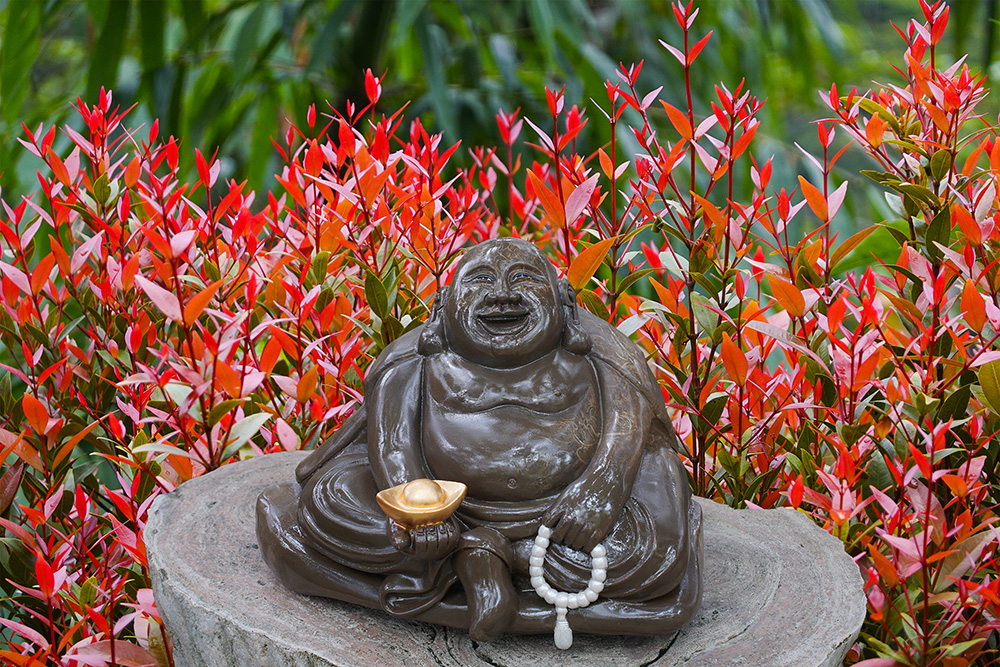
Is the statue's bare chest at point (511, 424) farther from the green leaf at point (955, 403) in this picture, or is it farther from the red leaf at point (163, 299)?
the green leaf at point (955, 403)

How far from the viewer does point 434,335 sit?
1391 mm

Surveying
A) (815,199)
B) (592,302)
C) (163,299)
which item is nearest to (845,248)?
(815,199)

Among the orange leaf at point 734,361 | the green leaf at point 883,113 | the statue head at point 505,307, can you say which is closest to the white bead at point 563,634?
the statue head at point 505,307

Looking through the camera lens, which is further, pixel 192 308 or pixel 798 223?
pixel 798 223

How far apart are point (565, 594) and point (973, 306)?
68 cm

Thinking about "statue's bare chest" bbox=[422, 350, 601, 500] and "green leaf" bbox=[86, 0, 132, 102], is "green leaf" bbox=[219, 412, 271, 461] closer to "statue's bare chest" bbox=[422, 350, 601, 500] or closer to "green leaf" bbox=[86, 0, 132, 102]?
"statue's bare chest" bbox=[422, 350, 601, 500]

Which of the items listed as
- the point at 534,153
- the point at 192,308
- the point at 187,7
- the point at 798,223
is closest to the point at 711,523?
the point at 192,308

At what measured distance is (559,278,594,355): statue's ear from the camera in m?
1.38

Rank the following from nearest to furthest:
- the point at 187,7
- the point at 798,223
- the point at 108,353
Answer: the point at 108,353, the point at 187,7, the point at 798,223

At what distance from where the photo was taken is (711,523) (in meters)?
1.56

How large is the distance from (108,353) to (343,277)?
A: 17.2 inches

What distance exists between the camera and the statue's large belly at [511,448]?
1301 mm

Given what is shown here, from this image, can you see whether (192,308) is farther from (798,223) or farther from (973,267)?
(798,223)

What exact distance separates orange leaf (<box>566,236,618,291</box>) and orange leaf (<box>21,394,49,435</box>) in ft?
2.89
